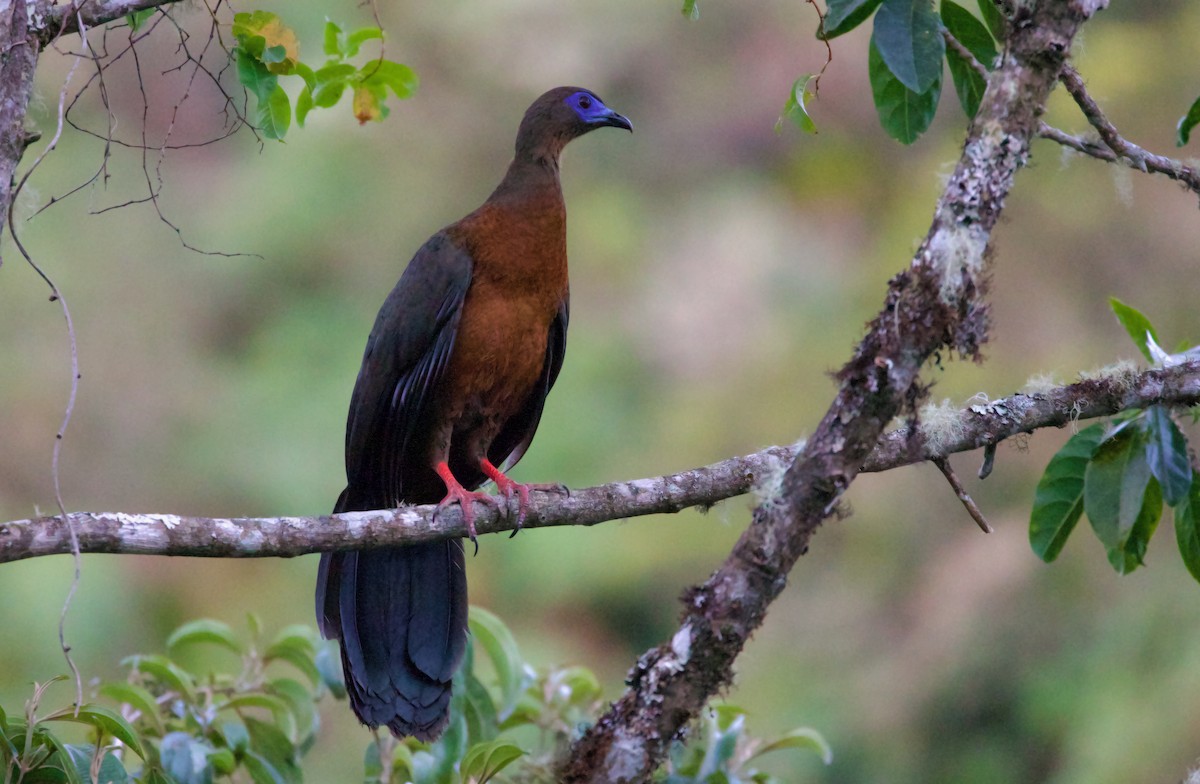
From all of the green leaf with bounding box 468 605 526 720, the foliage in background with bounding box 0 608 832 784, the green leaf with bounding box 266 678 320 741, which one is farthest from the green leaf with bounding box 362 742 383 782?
the green leaf with bounding box 468 605 526 720

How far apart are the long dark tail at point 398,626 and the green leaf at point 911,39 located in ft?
6.33

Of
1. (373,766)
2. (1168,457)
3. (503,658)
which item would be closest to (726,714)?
(503,658)

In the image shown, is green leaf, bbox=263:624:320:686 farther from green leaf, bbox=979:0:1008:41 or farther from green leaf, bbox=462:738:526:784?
green leaf, bbox=979:0:1008:41

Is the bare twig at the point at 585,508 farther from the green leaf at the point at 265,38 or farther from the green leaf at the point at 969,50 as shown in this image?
the green leaf at the point at 265,38

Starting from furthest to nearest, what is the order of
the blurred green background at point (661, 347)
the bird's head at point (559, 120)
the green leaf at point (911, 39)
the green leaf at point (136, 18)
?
the blurred green background at point (661, 347) < the bird's head at point (559, 120) < the green leaf at point (136, 18) < the green leaf at point (911, 39)

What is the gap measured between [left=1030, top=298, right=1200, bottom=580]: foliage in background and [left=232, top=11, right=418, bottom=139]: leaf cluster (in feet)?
5.37

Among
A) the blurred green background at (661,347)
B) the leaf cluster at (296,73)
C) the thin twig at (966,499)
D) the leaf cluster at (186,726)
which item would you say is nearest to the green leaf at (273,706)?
the leaf cluster at (186,726)

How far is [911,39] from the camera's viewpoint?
1975 mm

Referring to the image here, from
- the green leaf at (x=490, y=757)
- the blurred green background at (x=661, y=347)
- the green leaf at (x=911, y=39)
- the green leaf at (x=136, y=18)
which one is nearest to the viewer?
the green leaf at (x=911, y=39)

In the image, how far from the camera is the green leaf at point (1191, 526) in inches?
92.4

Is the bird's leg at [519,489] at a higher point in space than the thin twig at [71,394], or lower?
higher

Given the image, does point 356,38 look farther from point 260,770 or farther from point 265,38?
point 260,770

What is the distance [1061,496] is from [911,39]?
3.20 feet

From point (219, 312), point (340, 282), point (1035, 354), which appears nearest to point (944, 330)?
point (1035, 354)
